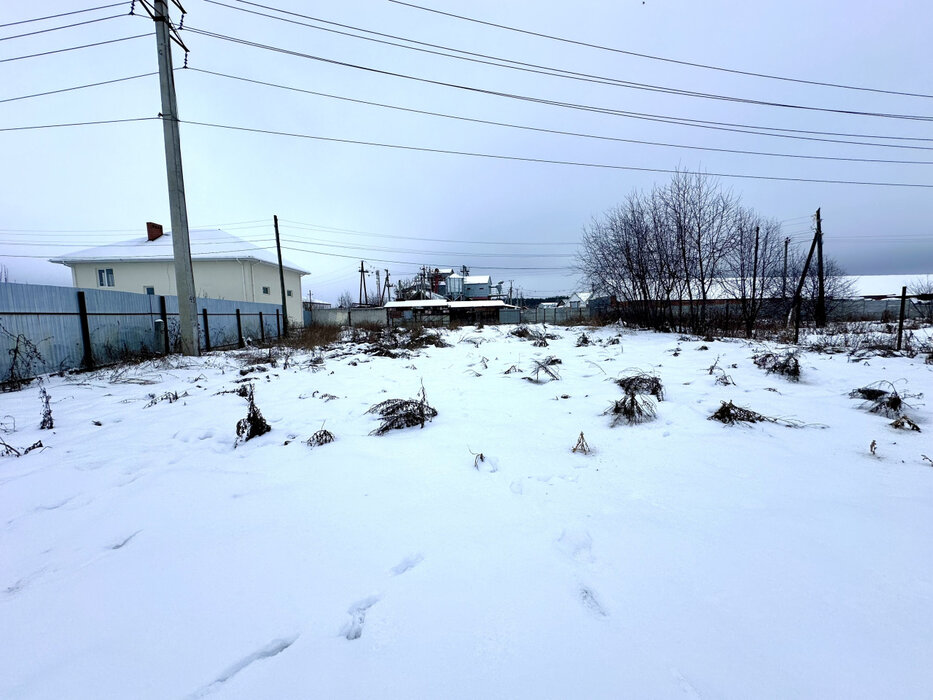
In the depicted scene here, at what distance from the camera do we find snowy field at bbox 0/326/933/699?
46.9 inches

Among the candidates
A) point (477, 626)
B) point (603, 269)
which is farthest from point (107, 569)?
point (603, 269)

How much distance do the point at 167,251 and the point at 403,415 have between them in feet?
81.5

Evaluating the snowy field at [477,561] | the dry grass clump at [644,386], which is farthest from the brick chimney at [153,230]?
the dry grass clump at [644,386]

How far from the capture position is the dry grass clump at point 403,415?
12.0ft

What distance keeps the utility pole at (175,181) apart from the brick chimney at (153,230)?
58.3 feet

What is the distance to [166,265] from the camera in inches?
840

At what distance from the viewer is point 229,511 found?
2221mm

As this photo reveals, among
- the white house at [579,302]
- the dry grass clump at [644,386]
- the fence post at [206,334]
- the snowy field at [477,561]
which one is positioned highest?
the white house at [579,302]

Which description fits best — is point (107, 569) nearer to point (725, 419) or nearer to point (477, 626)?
point (477, 626)

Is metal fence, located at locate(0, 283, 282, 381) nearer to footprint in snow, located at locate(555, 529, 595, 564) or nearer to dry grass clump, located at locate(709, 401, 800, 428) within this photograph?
footprint in snow, located at locate(555, 529, 595, 564)

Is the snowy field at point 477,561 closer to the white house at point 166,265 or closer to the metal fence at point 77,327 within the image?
the metal fence at point 77,327

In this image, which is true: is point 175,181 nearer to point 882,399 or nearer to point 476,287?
point 882,399

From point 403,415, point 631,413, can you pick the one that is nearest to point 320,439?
point 403,415

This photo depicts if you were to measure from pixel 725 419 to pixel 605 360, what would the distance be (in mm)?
4432
